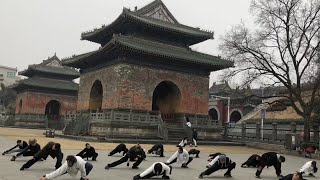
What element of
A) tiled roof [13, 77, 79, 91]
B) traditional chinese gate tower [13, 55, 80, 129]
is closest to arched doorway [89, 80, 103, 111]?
traditional chinese gate tower [13, 55, 80, 129]

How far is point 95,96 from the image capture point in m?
33.4

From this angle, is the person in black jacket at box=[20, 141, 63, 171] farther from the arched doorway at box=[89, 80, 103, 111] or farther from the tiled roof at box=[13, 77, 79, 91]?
the tiled roof at box=[13, 77, 79, 91]

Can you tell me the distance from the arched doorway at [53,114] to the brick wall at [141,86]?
675 inches

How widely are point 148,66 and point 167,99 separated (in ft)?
16.0

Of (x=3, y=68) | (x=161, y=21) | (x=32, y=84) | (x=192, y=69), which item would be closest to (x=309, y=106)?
(x=192, y=69)

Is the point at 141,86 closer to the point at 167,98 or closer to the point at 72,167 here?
the point at 167,98

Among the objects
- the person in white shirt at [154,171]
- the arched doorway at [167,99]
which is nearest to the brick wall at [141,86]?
the arched doorway at [167,99]

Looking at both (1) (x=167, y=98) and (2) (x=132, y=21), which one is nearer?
(2) (x=132, y=21)

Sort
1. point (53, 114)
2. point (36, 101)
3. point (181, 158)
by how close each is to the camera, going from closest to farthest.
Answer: point (181, 158), point (36, 101), point (53, 114)

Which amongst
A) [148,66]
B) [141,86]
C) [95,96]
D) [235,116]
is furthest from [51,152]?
[235,116]

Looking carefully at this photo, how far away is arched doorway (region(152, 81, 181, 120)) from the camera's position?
1192 inches

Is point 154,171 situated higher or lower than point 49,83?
lower

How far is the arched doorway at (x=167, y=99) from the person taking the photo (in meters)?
30.3

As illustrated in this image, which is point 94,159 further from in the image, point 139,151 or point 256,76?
point 256,76
